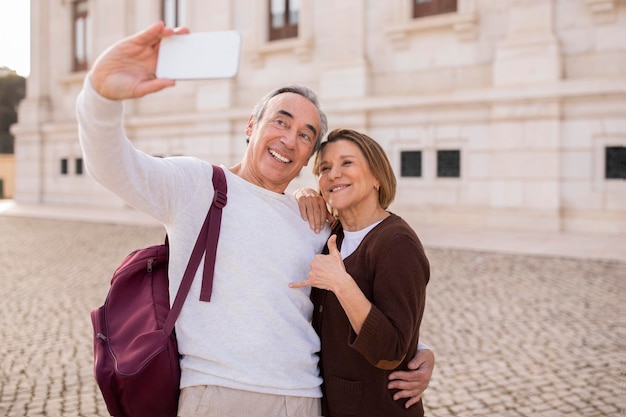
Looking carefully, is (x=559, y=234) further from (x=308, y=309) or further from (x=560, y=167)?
(x=308, y=309)

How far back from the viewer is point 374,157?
6.25 feet

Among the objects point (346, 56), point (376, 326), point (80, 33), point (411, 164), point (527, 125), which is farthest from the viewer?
point (80, 33)

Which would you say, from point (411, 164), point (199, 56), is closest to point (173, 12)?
point (411, 164)

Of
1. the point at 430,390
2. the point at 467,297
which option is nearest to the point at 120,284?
the point at 430,390

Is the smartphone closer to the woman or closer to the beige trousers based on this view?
the woman

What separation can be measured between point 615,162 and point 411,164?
418cm

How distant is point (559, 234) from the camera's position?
1032 centimetres

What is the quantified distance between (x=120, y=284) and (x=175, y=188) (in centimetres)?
38

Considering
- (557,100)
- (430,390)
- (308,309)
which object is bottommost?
(430,390)

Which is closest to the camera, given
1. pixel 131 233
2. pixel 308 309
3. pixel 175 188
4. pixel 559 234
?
pixel 175 188

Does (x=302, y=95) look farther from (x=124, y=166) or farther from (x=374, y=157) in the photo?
(x=124, y=166)

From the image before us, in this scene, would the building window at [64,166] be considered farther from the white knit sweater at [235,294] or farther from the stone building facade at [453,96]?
the white knit sweater at [235,294]

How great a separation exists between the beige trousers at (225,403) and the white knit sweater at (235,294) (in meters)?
0.02

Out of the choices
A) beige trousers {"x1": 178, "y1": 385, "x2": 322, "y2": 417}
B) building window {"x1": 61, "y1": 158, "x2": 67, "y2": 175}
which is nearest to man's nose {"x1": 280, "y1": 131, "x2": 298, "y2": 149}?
beige trousers {"x1": 178, "y1": 385, "x2": 322, "y2": 417}
